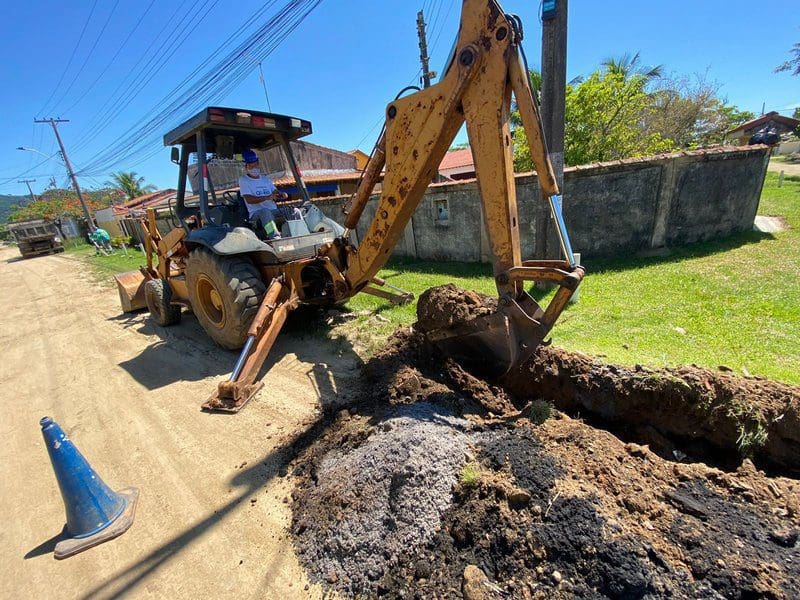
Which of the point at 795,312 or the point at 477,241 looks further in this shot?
the point at 477,241

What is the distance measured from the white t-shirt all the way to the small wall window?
4.54m

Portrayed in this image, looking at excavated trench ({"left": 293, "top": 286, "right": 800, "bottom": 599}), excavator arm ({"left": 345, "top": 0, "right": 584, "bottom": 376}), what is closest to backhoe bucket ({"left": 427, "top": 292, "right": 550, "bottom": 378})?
excavator arm ({"left": 345, "top": 0, "right": 584, "bottom": 376})

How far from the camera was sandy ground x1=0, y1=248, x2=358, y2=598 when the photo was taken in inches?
85.0

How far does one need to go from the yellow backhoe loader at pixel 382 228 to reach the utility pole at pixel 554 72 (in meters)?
1.76

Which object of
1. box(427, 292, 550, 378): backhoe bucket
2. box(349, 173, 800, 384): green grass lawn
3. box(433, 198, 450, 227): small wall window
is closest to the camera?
box(427, 292, 550, 378): backhoe bucket

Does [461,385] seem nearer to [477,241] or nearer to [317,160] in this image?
[477,241]

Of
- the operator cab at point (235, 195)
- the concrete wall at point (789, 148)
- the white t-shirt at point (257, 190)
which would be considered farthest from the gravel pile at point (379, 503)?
the concrete wall at point (789, 148)

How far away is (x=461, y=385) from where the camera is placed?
3.42 metres

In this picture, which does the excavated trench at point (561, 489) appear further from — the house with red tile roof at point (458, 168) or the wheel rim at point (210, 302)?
the house with red tile roof at point (458, 168)

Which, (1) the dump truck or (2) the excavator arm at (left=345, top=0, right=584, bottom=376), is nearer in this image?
(2) the excavator arm at (left=345, top=0, right=584, bottom=376)

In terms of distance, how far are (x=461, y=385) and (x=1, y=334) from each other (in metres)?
9.11

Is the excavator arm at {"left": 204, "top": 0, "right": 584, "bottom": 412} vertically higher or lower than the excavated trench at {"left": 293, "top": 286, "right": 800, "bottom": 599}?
higher

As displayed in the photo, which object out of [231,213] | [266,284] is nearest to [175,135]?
[231,213]

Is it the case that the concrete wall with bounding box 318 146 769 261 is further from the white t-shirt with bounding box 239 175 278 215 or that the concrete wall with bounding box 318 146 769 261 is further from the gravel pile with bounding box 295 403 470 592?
the gravel pile with bounding box 295 403 470 592
